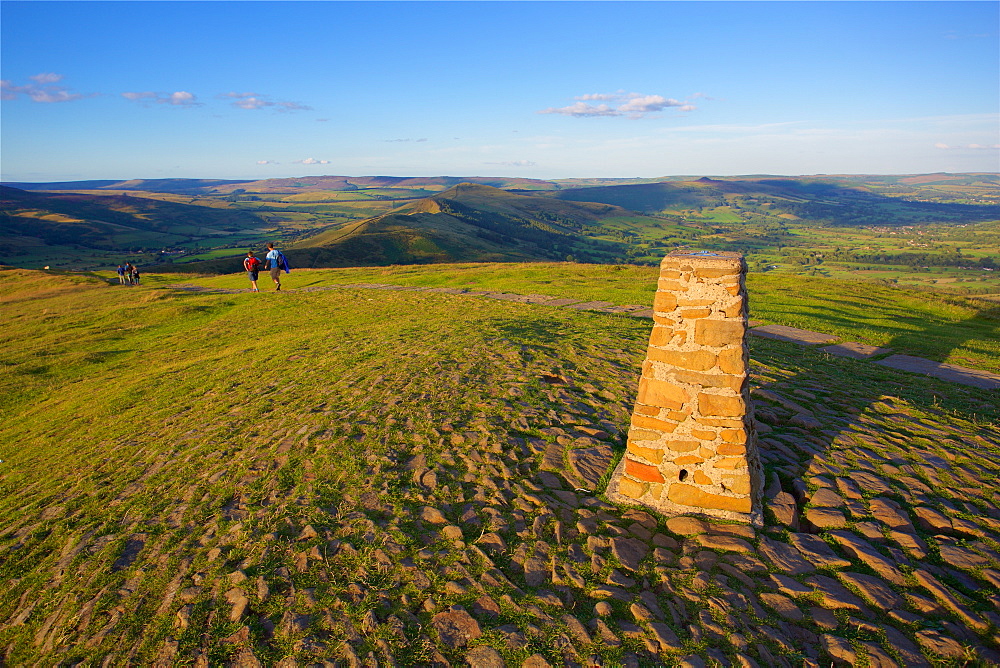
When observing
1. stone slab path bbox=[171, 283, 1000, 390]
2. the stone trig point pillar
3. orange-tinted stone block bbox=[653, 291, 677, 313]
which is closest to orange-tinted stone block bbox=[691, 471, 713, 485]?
the stone trig point pillar

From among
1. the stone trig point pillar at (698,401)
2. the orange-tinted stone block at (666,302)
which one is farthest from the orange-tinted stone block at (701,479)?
the orange-tinted stone block at (666,302)

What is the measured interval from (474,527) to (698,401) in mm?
3236

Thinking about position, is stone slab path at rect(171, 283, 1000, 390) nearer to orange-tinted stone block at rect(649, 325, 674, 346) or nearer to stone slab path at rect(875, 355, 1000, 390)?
stone slab path at rect(875, 355, 1000, 390)

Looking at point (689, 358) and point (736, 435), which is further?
point (689, 358)

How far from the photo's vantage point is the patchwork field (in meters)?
4.55

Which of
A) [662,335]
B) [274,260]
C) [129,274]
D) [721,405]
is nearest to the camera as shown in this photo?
[721,405]

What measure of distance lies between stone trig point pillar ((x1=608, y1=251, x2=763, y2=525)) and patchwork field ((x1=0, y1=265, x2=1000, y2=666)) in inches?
17.3

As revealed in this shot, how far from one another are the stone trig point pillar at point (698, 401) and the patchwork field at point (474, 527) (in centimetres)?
44

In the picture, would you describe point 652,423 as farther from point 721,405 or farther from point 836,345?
point 836,345

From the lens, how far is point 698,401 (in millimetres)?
6105

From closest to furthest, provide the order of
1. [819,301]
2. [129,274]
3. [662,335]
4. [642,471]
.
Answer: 1. [662,335]
2. [642,471]
3. [819,301]
4. [129,274]

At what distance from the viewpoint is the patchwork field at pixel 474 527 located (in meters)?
4.55

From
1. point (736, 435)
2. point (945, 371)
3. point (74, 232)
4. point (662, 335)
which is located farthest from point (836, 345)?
point (74, 232)

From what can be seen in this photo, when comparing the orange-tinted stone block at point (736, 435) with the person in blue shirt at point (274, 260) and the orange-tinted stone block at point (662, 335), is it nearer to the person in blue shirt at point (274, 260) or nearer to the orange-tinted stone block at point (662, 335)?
the orange-tinted stone block at point (662, 335)
